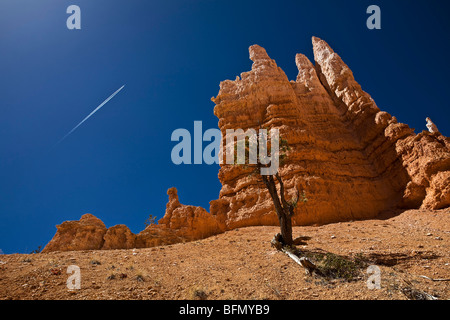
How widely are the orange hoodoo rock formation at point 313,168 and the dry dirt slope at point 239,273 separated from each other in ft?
23.0

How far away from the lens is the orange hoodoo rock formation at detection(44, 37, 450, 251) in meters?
19.2

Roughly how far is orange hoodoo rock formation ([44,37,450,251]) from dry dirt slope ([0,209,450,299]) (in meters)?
7.02

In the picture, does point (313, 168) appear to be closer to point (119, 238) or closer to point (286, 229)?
point (286, 229)

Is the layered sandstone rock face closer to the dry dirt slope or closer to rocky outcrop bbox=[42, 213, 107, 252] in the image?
the dry dirt slope

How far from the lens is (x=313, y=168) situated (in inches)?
914

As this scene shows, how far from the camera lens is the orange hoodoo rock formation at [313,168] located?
63.2 ft

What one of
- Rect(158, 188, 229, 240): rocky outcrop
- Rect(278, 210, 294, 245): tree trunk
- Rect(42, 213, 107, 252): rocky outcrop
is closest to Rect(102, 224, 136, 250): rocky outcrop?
Rect(42, 213, 107, 252): rocky outcrop

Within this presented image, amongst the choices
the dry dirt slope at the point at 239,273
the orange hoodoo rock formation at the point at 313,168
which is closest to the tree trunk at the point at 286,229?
the dry dirt slope at the point at 239,273

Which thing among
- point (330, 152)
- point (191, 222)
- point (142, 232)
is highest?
point (330, 152)

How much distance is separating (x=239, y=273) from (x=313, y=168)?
17.5 metres

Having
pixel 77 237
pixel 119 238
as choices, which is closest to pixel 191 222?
pixel 119 238

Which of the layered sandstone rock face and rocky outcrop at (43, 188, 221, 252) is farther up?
the layered sandstone rock face

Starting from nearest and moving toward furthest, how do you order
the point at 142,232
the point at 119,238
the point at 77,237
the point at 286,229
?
the point at 286,229
the point at 77,237
the point at 119,238
the point at 142,232

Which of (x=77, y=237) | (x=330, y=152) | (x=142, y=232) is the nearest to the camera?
(x=77, y=237)
